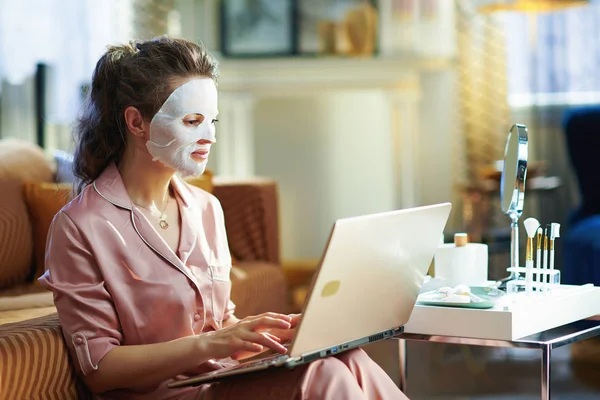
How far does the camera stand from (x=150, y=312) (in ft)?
4.72

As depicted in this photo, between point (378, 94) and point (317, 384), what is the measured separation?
10.4 ft

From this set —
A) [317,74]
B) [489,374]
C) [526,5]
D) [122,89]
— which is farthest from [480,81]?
[122,89]

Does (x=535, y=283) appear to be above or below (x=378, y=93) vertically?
below

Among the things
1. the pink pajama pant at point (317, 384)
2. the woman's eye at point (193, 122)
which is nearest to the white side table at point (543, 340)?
the pink pajama pant at point (317, 384)

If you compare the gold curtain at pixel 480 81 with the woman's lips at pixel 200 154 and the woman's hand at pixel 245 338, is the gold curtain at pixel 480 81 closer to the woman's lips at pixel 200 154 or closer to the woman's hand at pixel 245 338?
the woman's lips at pixel 200 154

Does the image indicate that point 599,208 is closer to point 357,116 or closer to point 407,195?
point 407,195

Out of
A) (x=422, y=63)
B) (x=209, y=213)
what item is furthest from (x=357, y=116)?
(x=209, y=213)

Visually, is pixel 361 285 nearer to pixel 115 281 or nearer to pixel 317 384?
pixel 317 384

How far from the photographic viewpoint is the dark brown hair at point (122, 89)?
1.51m

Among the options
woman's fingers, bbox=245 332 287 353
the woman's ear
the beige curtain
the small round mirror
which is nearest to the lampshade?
the beige curtain

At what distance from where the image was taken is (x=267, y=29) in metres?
4.07

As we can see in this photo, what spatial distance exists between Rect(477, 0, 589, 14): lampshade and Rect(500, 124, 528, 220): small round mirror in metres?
1.94

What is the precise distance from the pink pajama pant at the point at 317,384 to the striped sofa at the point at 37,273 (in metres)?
0.25

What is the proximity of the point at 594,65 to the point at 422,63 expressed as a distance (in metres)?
0.80
